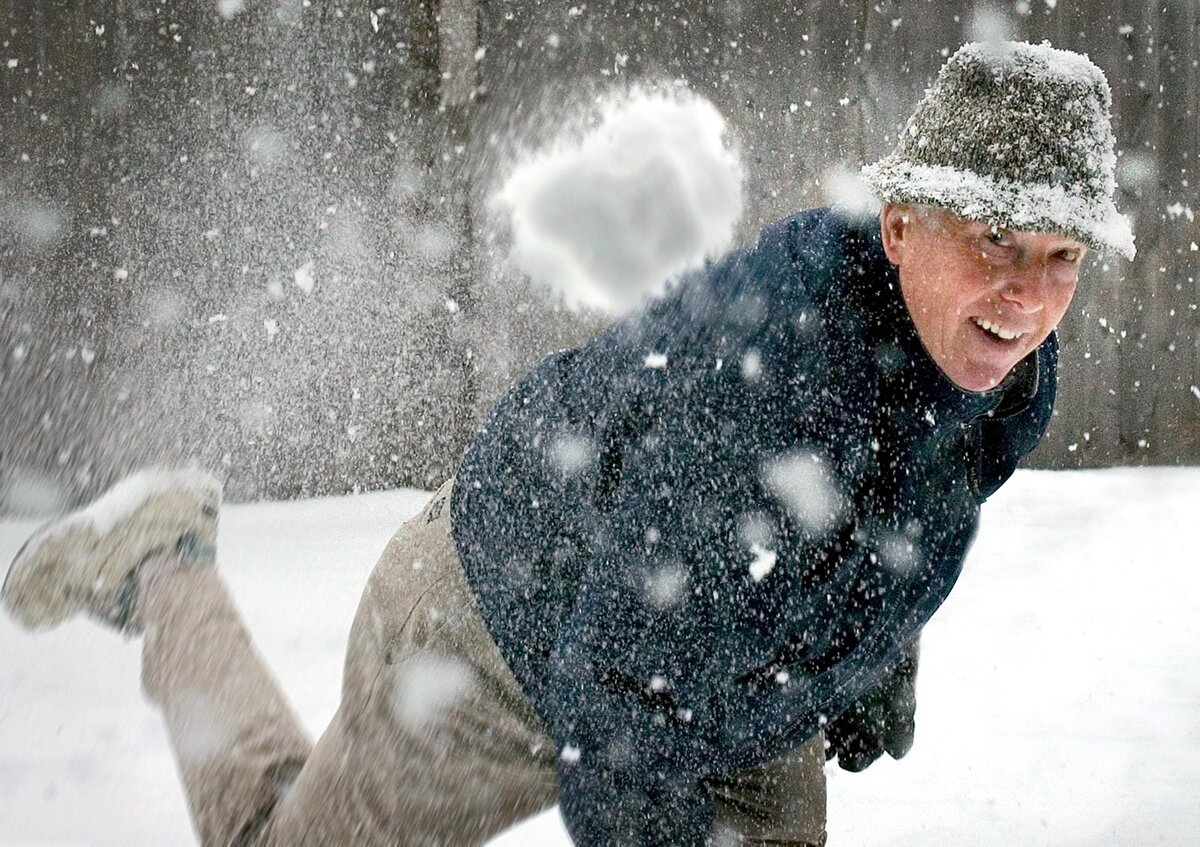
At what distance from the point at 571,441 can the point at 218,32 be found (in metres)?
2.89

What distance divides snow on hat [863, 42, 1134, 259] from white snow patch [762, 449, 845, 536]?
32cm

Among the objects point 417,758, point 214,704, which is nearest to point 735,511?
point 417,758

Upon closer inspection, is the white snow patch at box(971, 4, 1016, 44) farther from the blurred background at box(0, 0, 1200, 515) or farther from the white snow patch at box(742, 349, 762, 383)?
the white snow patch at box(742, 349, 762, 383)

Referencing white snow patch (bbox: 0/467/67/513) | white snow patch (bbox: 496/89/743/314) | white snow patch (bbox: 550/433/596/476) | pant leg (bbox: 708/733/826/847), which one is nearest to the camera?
white snow patch (bbox: 550/433/596/476)

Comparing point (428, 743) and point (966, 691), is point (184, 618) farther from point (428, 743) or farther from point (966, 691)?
point (966, 691)

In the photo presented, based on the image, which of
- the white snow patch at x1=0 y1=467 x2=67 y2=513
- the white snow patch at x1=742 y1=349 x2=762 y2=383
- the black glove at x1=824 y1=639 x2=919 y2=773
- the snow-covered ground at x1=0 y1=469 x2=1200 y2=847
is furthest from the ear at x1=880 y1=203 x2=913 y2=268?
the white snow patch at x1=0 y1=467 x2=67 y2=513

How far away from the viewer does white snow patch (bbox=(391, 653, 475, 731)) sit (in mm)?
1585

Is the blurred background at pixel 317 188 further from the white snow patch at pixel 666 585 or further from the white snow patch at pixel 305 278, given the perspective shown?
the white snow patch at pixel 666 585

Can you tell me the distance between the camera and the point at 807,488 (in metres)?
1.31

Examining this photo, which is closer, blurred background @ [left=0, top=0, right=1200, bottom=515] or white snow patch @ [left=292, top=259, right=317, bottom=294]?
blurred background @ [left=0, top=0, right=1200, bottom=515]

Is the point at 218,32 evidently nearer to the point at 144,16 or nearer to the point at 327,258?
the point at 144,16

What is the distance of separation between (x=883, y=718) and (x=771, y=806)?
0.24 metres

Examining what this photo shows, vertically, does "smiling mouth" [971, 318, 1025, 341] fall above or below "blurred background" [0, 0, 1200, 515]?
above

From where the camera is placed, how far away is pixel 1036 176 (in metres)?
1.29
